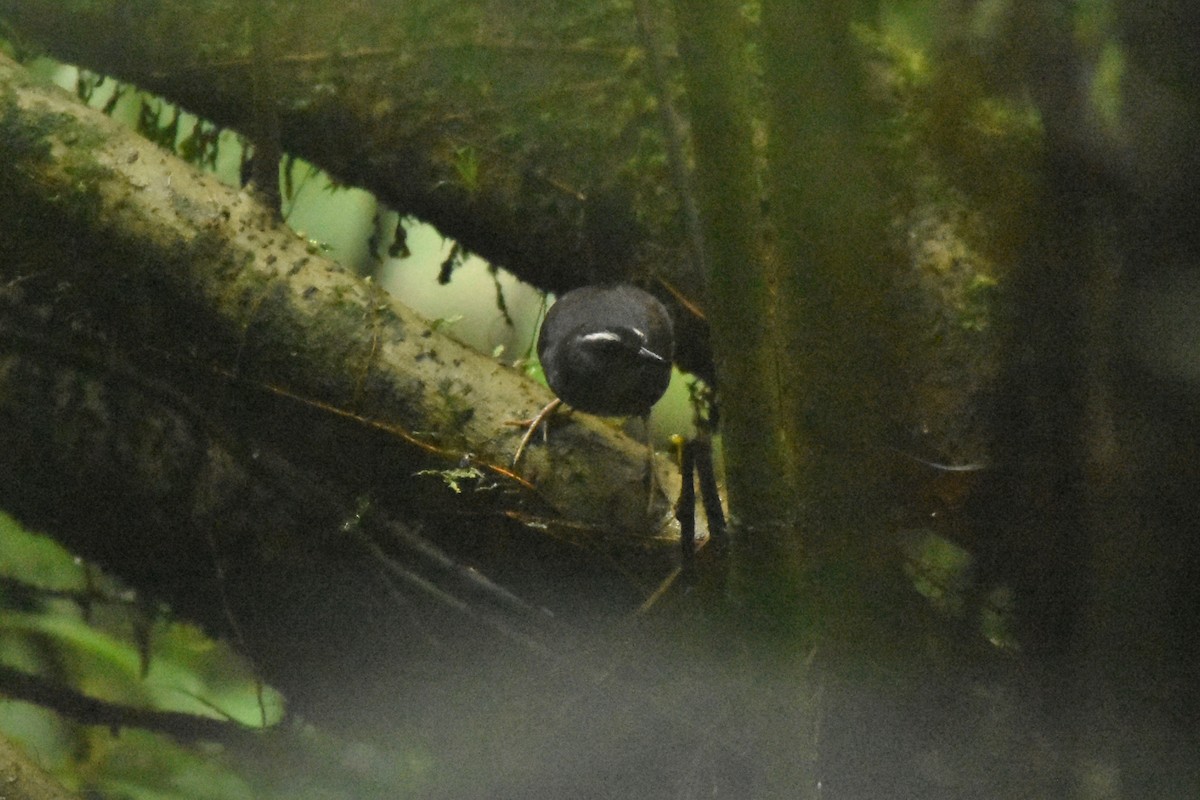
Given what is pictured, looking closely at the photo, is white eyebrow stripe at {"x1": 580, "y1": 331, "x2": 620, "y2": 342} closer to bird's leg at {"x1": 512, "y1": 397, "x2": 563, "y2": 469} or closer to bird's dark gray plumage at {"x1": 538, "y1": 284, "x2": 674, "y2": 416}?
bird's dark gray plumage at {"x1": 538, "y1": 284, "x2": 674, "y2": 416}

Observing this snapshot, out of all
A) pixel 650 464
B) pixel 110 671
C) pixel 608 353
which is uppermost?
pixel 608 353

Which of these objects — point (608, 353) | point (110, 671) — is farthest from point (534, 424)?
point (110, 671)

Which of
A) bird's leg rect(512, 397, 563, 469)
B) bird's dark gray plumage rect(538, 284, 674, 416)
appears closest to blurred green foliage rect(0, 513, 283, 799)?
bird's leg rect(512, 397, 563, 469)

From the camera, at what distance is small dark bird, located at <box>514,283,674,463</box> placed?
1.26 meters

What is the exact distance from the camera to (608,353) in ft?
4.10

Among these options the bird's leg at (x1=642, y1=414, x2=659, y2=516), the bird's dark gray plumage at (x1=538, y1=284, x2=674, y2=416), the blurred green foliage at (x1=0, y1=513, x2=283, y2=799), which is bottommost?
the blurred green foliage at (x1=0, y1=513, x2=283, y2=799)

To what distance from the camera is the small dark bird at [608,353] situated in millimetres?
1257

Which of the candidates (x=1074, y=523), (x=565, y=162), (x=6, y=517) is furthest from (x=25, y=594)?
(x=1074, y=523)

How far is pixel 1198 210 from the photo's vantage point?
738mm

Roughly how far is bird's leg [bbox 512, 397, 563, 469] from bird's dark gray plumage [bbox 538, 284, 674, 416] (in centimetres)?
4

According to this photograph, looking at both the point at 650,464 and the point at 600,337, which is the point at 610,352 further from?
the point at 650,464

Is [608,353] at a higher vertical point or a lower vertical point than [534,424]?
higher

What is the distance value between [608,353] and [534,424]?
14cm

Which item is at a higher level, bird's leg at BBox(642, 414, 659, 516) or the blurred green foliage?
Result: bird's leg at BBox(642, 414, 659, 516)
